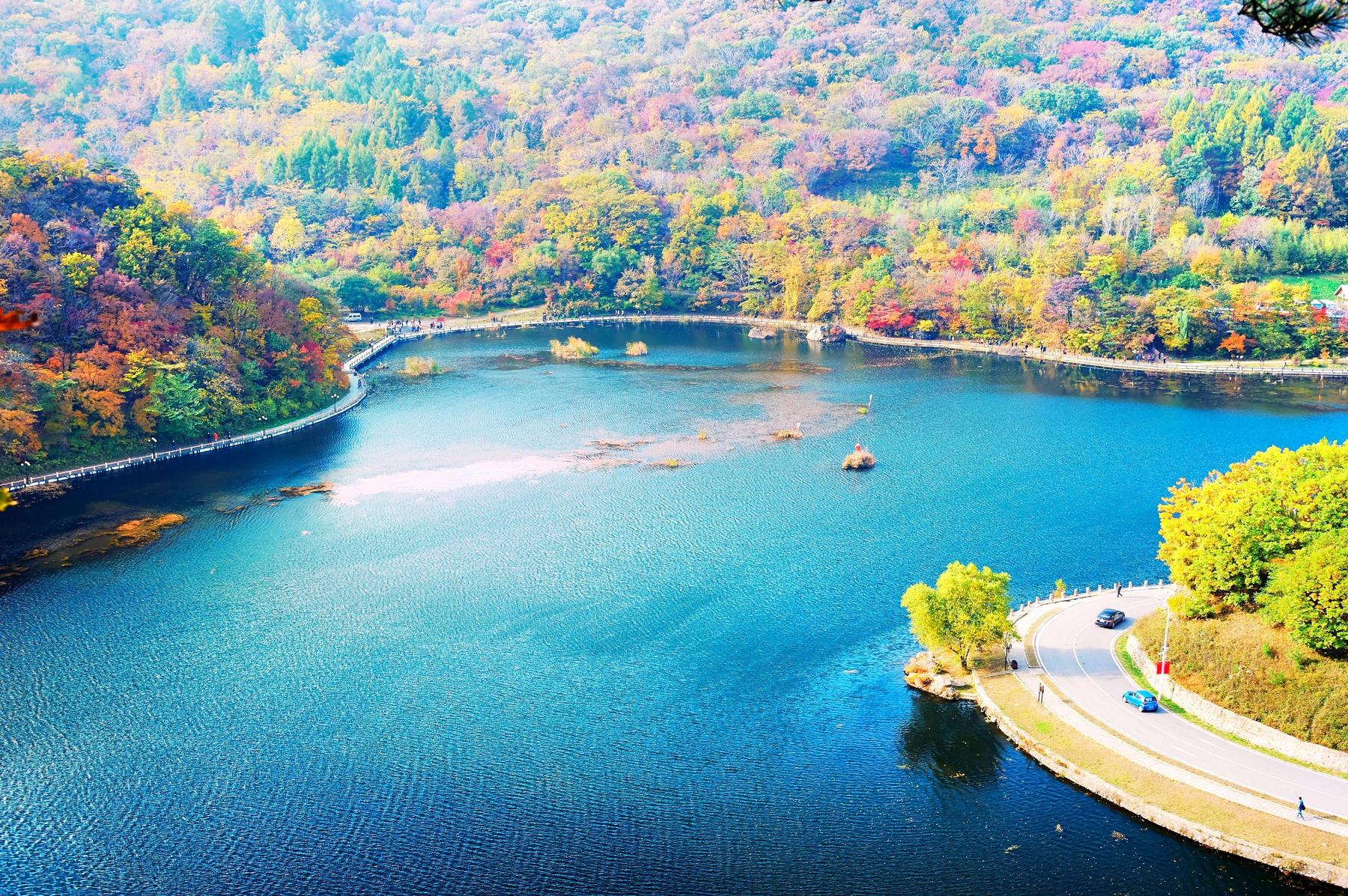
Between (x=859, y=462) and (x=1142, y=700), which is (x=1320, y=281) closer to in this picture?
(x=859, y=462)

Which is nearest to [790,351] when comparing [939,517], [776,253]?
[776,253]

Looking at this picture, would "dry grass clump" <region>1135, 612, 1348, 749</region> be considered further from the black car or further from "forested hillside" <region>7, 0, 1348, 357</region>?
"forested hillside" <region>7, 0, 1348, 357</region>

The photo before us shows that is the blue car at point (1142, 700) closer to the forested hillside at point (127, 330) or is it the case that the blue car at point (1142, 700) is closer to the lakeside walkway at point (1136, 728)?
the lakeside walkway at point (1136, 728)

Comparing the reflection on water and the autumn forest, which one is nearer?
the reflection on water

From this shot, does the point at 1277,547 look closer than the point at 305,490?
Yes

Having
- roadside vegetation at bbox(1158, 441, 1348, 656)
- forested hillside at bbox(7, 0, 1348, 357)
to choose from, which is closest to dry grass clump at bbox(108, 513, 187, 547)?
roadside vegetation at bbox(1158, 441, 1348, 656)

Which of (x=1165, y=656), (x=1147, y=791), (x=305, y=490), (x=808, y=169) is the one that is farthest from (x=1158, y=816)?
(x=808, y=169)
